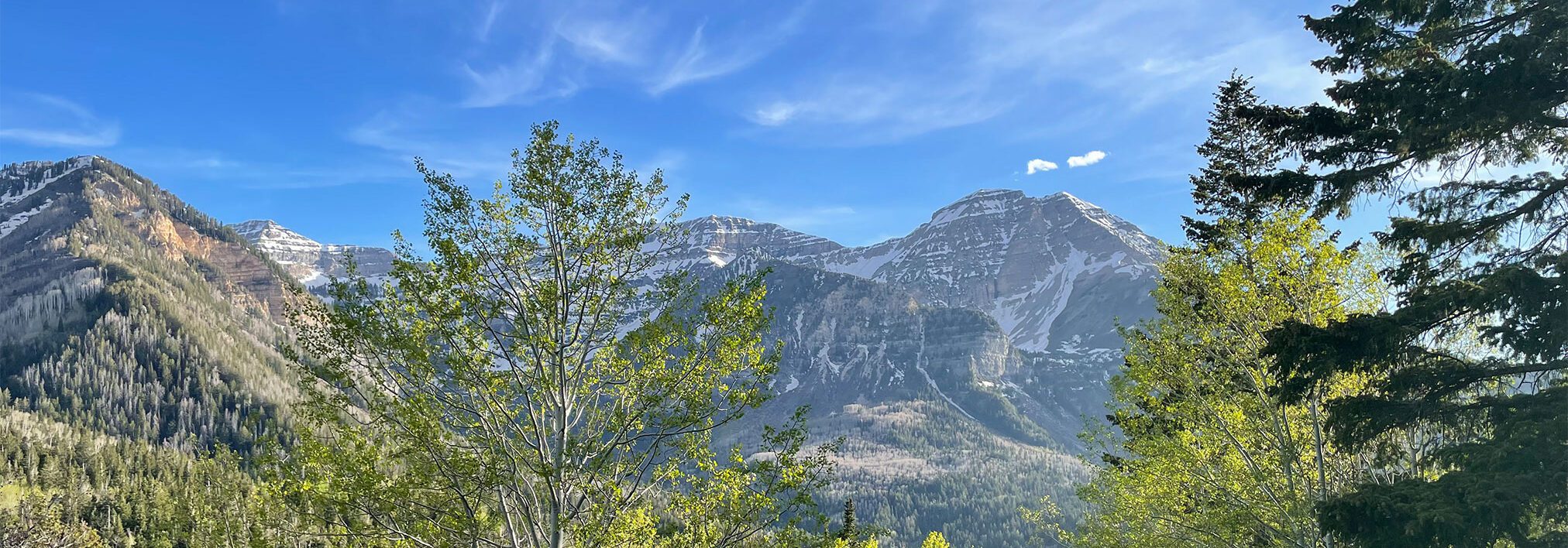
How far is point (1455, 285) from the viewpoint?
27.3ft

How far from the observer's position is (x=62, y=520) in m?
73.1

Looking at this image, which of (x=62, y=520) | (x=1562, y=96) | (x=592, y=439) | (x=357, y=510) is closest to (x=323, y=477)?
(x=357, y=510)

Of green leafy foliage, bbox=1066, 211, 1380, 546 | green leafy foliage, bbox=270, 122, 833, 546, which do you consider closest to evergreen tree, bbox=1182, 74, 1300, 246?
green leafy foliage, bbox=1066, 211, 1380, 546

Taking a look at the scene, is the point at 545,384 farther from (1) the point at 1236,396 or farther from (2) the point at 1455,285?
(1) the point at 1236,396

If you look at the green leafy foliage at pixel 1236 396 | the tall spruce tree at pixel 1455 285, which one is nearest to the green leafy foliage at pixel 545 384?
the tall spruce tree at pixel 1455 285

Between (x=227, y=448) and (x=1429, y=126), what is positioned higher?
(x=1429, y=126)

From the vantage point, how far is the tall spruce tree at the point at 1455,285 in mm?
7824

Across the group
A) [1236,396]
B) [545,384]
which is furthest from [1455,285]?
[545,384]

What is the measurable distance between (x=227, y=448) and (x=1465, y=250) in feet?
84.4

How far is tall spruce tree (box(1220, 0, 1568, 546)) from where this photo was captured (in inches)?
308

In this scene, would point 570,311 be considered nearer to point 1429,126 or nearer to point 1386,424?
point 1386,424

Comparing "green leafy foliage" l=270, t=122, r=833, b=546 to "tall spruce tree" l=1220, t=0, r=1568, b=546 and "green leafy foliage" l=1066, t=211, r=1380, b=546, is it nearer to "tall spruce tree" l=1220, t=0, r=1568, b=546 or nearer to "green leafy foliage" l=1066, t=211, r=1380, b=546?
"tall spruce tree" l=1220, t=0, r=1568, b=546

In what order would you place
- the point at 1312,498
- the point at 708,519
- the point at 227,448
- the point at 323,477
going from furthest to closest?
the point at 227,448
the point at 1312,498
the point at 708,519
the point at 323,477

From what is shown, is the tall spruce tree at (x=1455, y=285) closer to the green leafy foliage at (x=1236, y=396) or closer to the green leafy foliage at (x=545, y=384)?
the green leafy foliage at (x=1236, y=396)
